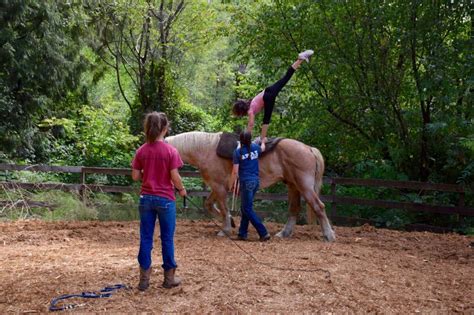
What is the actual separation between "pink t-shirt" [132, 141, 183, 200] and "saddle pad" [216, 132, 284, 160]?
134 inches

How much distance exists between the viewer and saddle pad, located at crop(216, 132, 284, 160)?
25.8ft

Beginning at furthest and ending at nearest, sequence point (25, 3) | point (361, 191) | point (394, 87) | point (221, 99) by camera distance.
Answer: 1. point (221, 99)
2. point (25, 3)
3. point (361, 191)
4. point (394, 87)

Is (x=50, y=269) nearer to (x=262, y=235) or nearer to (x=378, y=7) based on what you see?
(x=262, y=235)

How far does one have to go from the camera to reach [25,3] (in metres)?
13.1

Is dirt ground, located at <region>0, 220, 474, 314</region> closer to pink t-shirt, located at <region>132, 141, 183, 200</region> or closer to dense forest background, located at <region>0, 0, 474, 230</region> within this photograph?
pink t-shirt, located at <region>132, 141, 183, 200</region>

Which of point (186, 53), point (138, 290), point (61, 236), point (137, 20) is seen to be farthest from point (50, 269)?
point (186, 53)

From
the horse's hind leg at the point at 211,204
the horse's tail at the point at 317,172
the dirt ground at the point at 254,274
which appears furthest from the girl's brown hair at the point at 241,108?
the dirt ground at the point at 254,274

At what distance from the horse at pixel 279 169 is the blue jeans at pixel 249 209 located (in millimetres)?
633

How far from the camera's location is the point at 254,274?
4.95m

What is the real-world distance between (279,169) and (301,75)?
328 cm

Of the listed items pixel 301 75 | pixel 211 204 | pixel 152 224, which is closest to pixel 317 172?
pixel 211 204

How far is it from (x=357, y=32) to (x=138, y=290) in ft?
23.9

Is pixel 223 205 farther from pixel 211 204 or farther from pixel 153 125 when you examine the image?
pixel 153 125

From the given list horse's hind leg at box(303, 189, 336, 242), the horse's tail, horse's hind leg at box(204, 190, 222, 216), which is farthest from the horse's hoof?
horse's hind leg at box(204, 190, 222, 216)
